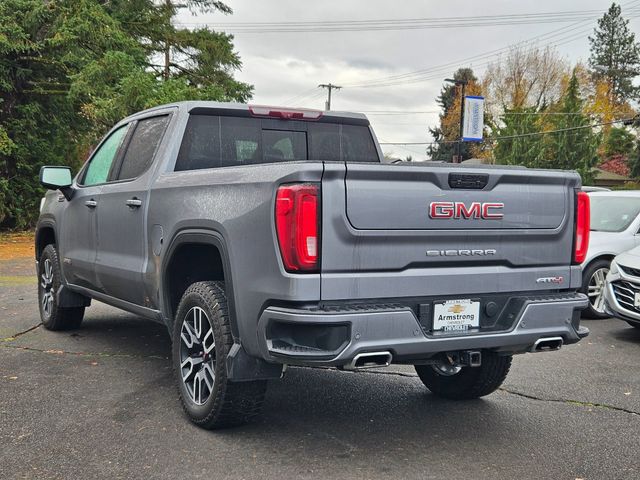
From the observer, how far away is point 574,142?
4372 cm

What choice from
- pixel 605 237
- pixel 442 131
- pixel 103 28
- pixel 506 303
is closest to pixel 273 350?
pixel 506 303

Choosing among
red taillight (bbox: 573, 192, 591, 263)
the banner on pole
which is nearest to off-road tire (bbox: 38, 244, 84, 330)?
red taillight (bbox: 573, 192, 591, 263)

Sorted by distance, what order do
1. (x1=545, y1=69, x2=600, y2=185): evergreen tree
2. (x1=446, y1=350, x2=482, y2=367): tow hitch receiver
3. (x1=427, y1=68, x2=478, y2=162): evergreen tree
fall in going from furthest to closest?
(x1=427, y1=68, x2=478, y2=162): evergreen tree → (x1=545, y1=69, x2=600, y2=185): evergreen tree → (x1=446, y1=350, x2=482, y2=367): tow hitch receiver

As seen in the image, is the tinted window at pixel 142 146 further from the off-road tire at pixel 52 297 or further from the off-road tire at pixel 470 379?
the off-road tire at pixel 470 379

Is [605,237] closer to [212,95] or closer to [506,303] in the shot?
[506,303]

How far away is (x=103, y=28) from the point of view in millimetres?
18531

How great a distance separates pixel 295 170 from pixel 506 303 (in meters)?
1.41

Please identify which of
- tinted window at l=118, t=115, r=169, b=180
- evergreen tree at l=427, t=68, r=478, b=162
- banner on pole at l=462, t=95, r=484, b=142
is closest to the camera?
tinted window at l=118, t=115, r=169, b=180

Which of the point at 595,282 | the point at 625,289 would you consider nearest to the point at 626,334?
the point at 625,289

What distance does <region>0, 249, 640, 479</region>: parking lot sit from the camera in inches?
140

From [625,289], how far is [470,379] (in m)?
3.24

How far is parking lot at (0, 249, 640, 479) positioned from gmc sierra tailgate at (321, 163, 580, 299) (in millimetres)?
928

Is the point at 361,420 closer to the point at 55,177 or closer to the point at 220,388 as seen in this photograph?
the point at 220,388

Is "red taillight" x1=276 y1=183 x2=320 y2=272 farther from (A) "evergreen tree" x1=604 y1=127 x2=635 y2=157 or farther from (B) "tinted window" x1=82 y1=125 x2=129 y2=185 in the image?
(A) "evergreen tree" x1=604 y1=127 x2=635 y2=157
